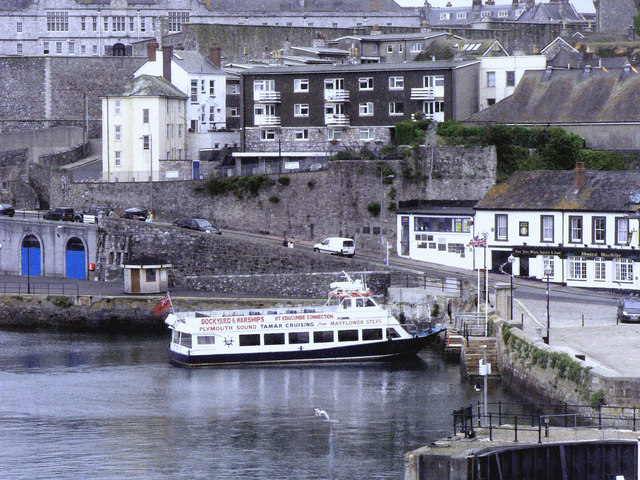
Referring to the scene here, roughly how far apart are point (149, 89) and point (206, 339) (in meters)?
26.7

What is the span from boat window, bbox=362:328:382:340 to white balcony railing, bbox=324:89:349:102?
24.7 metres

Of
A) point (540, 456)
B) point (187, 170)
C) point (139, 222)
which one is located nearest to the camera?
point (540, 456)

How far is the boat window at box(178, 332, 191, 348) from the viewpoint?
56906mm

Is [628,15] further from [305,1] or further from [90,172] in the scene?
[90,172]

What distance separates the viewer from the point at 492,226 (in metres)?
66.8

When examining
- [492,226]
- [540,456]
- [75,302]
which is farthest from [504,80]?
[540,456]

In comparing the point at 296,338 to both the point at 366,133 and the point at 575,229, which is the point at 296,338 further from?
the point at 366,133

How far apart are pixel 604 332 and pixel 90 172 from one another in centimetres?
3914

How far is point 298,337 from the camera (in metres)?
57.1

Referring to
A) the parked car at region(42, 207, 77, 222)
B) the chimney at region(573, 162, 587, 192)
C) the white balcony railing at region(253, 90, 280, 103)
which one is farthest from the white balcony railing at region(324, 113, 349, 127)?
the chimney at region(573, 162, 587, 192)

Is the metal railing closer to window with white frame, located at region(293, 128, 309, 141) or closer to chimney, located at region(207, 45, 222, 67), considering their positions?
window with white frame, located at region(293, 128, 309, 141)

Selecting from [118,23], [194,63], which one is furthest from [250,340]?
[118,23]

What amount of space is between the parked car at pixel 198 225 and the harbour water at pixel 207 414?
39.9 feet

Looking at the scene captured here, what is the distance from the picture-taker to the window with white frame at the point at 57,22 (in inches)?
4279
